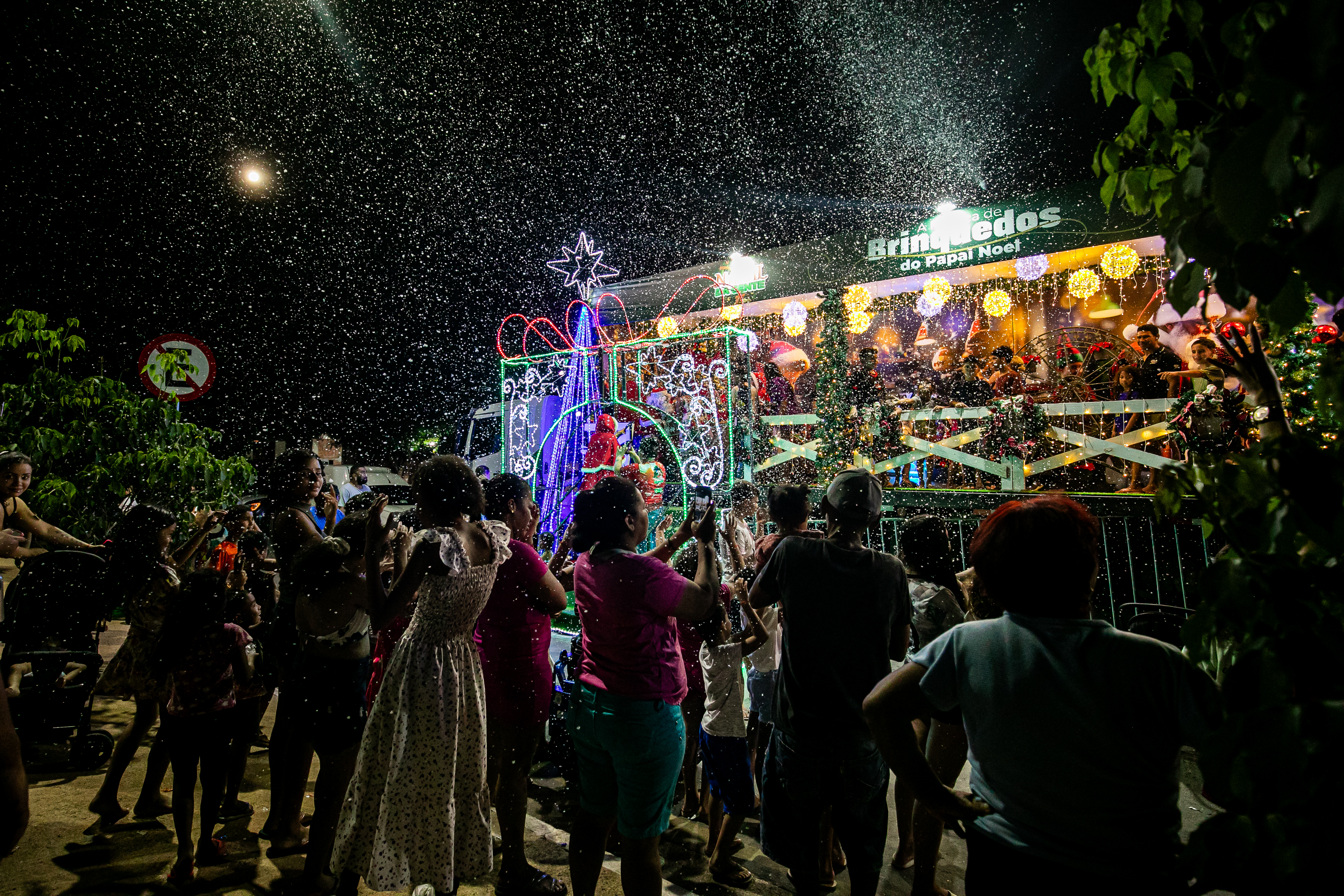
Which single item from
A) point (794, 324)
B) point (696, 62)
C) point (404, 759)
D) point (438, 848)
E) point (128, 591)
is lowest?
point (438, 848)

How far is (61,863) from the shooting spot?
321 centimetres

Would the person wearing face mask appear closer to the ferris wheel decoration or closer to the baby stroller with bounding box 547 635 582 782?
the baby stroller with bounding box 547 635 582 782

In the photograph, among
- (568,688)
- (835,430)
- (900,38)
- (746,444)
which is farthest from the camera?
(835,430)

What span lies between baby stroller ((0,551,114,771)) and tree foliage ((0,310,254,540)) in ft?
4.10

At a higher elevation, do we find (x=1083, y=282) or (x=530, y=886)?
(x=1083, y=282)

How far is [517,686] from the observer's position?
303 cm

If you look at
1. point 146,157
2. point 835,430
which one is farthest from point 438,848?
point 146,157

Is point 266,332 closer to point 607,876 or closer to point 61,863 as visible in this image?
point 61,863

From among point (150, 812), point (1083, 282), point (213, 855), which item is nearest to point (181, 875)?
point (213, 855)

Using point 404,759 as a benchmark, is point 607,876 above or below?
below

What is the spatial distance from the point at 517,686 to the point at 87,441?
16.4 ft

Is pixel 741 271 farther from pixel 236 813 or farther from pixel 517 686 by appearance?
pixel 236 813

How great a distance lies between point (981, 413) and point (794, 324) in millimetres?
4074

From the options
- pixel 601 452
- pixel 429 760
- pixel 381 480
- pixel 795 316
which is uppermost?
pixel 795 316
